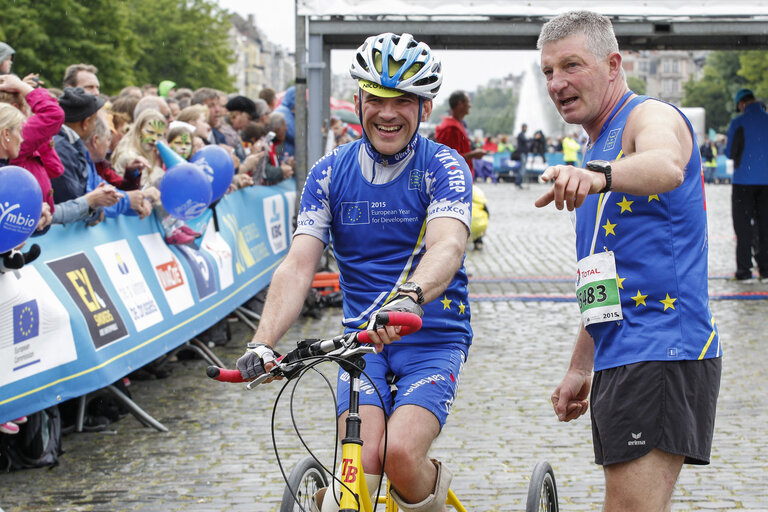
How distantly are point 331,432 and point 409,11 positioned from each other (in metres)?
6.24

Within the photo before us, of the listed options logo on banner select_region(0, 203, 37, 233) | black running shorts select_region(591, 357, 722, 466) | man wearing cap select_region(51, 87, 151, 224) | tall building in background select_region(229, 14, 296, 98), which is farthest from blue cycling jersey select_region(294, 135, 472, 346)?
tall building in background select_region(229, 14, 296, 98)

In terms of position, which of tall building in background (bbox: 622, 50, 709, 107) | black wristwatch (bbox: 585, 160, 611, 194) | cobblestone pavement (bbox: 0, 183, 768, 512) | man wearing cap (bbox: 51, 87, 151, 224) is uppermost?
black wristwatch (bbox: 585, 160, 611, 194)

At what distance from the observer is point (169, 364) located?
9031mm

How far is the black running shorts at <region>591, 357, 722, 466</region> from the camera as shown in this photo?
10.9ft

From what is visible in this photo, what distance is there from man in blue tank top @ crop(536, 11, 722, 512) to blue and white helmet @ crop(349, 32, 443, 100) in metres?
0.52

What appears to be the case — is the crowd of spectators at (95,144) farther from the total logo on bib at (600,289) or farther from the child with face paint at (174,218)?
the total logo on bib at (600,289)

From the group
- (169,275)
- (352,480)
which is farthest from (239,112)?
(352,480)

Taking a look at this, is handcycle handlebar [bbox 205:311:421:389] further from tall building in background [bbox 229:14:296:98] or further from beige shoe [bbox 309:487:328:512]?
tall building in background [bbox 229:14:296:98]

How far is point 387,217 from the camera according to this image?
3.88 meters

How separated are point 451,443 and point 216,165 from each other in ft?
12.7

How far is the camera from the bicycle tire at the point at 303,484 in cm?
356

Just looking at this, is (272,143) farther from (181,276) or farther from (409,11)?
(181,276)

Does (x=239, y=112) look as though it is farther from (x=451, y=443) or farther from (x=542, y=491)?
(x=542, y=491)

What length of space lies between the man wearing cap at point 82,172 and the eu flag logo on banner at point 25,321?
0.92 m
